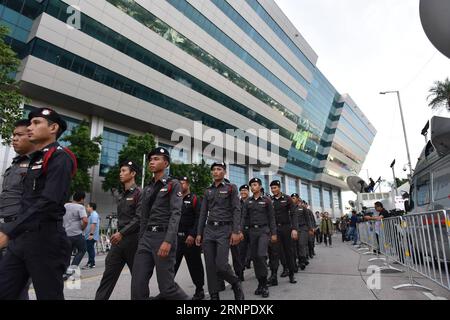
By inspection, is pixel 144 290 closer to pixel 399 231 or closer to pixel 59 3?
pixel 399 231

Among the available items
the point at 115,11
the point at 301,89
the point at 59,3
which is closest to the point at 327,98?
the point at 301,89

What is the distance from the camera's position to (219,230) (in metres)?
4.50

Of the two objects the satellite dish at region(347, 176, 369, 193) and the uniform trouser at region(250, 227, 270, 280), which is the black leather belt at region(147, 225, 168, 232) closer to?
the uniform trouser at region(250, 227, 270, 280)

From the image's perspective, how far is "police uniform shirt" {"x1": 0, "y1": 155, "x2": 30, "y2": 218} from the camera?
150 inches

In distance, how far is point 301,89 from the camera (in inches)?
2140

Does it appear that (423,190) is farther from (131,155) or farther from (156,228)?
(131,155)

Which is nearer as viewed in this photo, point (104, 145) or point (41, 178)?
point (41, 178)

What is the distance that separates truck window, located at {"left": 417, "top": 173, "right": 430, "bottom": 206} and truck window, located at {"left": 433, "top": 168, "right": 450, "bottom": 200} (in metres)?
0.48

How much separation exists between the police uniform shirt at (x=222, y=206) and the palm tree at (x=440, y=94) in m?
32.9

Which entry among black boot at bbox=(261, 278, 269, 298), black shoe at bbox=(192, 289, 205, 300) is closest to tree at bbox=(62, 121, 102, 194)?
black shoe at bbox=(192, 289, 205, 300)

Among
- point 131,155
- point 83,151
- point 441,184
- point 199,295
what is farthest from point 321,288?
point 131,155

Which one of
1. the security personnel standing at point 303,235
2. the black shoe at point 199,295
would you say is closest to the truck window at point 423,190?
the security personnel standing at point 303,235

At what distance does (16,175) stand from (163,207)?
6.89 ft

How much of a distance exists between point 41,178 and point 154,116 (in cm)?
2778
